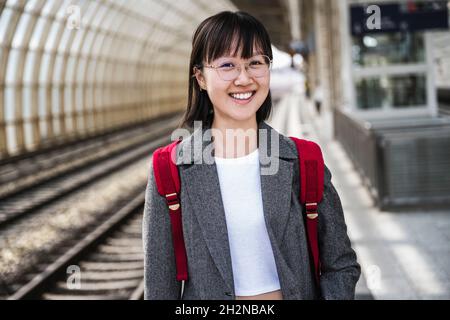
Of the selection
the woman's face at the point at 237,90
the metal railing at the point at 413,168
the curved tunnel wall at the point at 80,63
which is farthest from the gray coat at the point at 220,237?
the curved tunnel wall at the point at 80,63

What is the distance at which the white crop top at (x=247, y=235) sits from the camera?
6.52 ft

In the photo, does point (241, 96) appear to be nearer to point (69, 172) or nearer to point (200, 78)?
point (200, 78)

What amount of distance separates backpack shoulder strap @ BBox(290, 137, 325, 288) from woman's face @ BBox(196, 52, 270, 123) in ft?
0.72

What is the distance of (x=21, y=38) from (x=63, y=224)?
10.7 m

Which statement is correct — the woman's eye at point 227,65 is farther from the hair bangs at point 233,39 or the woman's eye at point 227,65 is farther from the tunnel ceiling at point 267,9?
the tunnel ceiling at point 267,9

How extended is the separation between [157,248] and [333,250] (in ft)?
1.90

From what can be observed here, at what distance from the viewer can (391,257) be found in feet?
21.7

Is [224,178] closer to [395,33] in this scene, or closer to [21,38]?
[395,33]

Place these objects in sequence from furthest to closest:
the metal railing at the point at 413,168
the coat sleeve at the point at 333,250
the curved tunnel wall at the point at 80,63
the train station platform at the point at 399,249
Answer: the curved tunnel wall at the point at 80,63
the metal railing at the point at 413,168
the train station platform at the point at 399,249
the coat sleeve at the point at 333,250

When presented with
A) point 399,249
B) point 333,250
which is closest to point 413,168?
point 399,249

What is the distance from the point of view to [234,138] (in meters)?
2.08

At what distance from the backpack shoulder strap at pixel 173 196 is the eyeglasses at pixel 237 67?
33 cm

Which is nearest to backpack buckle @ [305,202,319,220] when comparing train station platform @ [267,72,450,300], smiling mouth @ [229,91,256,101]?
smiling mouth @ [229,91,256,101]

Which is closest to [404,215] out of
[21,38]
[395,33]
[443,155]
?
[443,155]
